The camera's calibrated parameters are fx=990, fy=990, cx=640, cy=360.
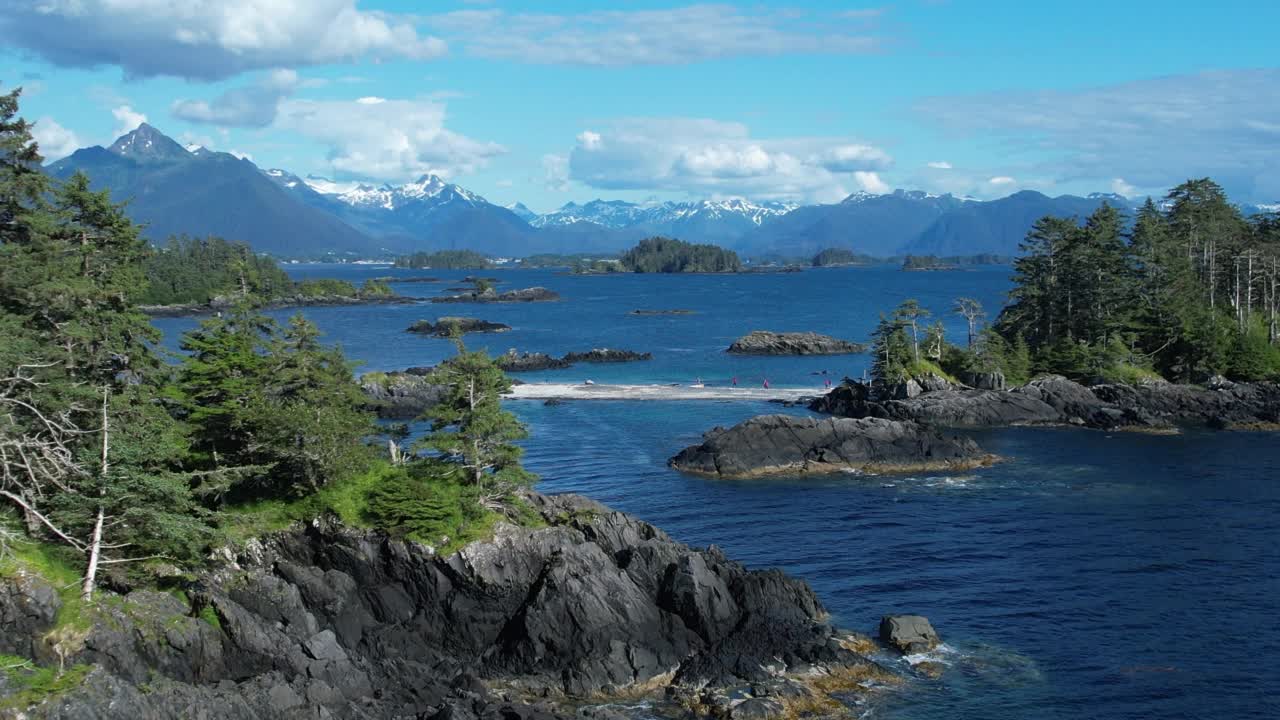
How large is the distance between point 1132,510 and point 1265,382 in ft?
101

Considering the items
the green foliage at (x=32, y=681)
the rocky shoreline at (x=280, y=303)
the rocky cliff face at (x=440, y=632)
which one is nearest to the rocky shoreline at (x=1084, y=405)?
the rocky cliff face at (x=440, y=632)

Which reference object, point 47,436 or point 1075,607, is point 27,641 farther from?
point 1075,607

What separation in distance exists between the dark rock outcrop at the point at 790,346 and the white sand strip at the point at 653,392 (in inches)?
1017

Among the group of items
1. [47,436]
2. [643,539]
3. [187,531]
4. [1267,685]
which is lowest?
[1267,685]

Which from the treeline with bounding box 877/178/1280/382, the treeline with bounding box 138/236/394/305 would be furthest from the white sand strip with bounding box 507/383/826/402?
the treeline with bounding box 138/236/394/305

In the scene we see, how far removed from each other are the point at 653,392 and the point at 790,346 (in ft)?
106

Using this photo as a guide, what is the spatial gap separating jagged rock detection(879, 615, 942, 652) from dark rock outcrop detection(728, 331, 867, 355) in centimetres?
7801

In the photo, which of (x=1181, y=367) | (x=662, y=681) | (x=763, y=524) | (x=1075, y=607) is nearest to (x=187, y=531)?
(x=662, y=681)

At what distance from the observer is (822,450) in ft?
179

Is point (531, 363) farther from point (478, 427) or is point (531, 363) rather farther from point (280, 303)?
point (280, 303)

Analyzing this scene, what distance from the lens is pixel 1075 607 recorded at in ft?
106

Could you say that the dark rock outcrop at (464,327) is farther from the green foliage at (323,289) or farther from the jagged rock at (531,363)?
the green foliage at (323,289)

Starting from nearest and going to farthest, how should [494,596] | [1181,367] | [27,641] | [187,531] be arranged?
[27,641] < [187,531] < [494,596] < [1181,367]

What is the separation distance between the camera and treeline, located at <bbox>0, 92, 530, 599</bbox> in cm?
2720
